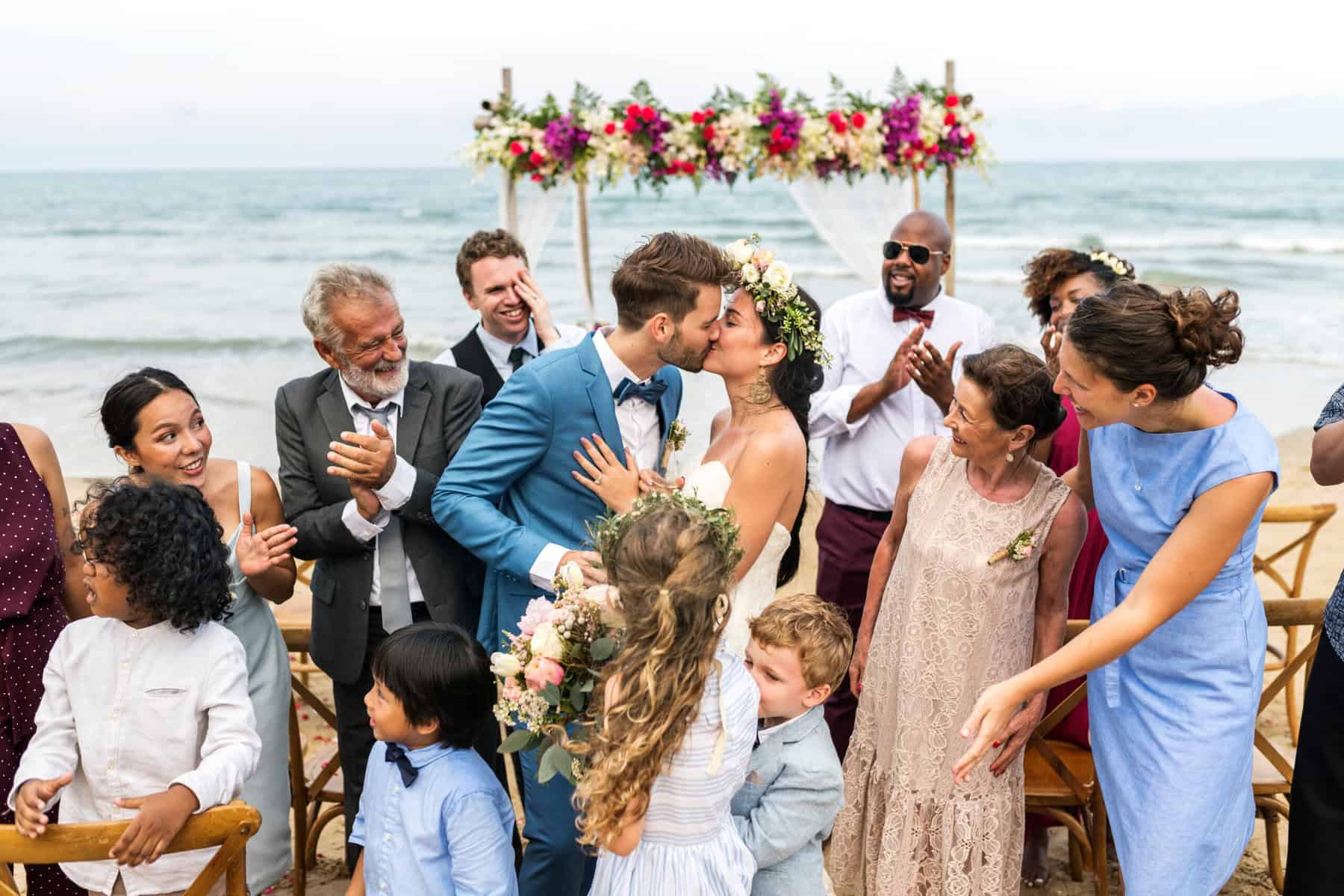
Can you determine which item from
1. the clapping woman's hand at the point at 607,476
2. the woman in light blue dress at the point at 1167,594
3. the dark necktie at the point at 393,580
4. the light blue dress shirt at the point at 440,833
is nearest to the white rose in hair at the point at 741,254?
the clapping woman's hand at the point at 607,476

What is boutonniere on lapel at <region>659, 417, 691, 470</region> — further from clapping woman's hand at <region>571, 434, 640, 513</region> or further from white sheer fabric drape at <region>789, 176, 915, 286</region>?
white sheer fabric drape at <region>789, 176, 915, 286</region>

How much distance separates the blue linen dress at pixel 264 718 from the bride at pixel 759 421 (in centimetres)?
122

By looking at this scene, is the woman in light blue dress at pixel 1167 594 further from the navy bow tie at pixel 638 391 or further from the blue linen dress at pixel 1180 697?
the navy bow tie at pixel 638 391

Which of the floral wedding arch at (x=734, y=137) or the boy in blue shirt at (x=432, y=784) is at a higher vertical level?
the floral wedding arch at (x=734, y=137)

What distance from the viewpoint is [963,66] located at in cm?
3375

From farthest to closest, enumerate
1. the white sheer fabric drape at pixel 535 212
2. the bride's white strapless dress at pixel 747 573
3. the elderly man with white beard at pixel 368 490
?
the white sheer fabric drape at pixel 535 212
the elderly man with white beard at pixel 368 490
the bride's white strapless dress at pixel 747 573

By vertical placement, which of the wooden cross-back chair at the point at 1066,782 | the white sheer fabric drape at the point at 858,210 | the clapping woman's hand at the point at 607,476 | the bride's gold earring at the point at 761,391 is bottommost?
the wooden cross-back chair at the point at 1066,782

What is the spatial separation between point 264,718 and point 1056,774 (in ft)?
8.77

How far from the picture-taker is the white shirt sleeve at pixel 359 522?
11.3 ft

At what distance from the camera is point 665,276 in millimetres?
3162

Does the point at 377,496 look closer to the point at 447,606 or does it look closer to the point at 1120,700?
the point at 447,606

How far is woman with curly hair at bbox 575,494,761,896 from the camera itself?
93.4 inches

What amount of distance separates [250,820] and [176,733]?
54cm

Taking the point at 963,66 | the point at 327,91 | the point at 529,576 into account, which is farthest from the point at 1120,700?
the point at 327,91
